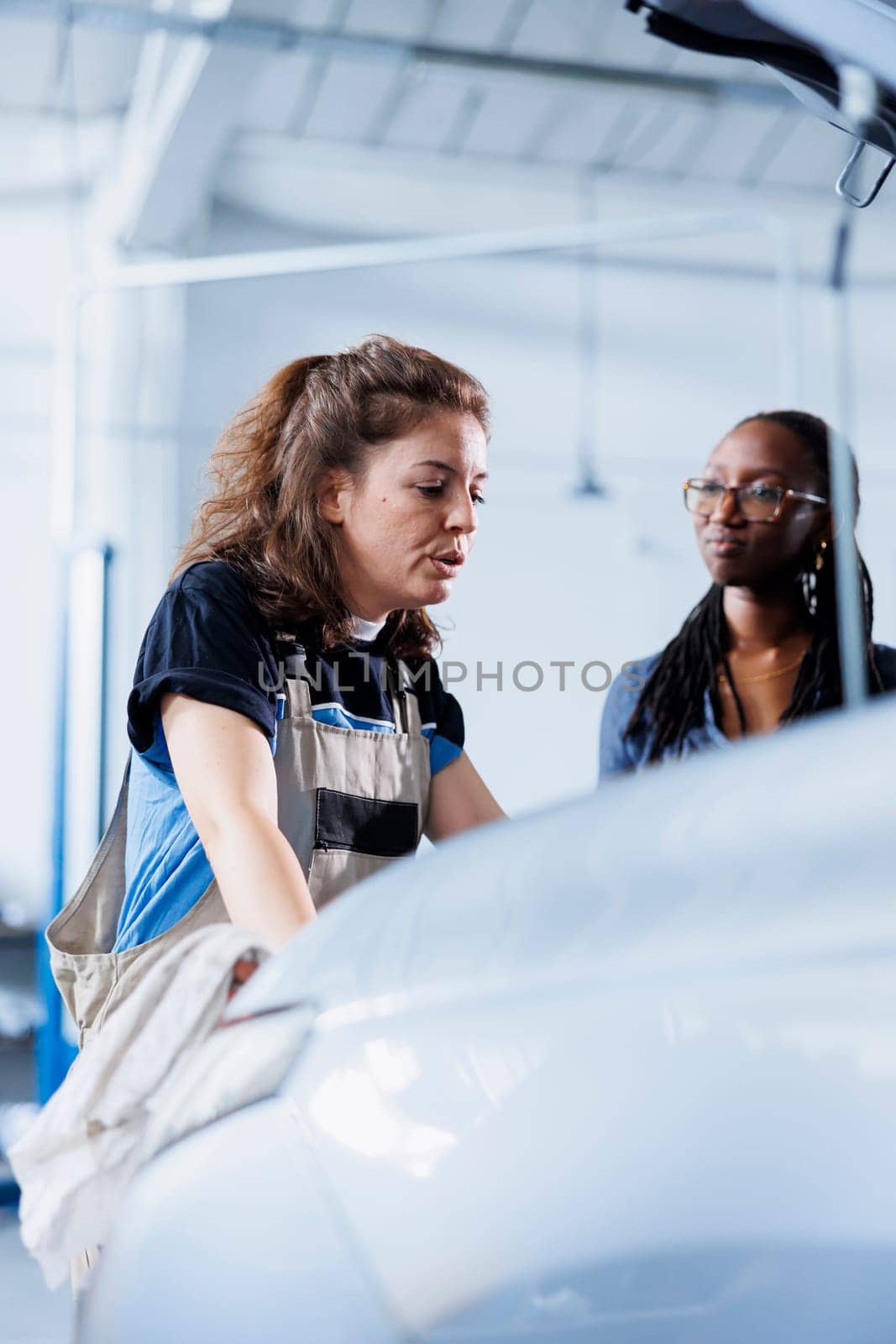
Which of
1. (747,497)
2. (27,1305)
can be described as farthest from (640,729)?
(27,1305)

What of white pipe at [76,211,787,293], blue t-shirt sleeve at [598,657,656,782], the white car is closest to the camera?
the white car

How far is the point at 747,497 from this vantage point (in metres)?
1.77

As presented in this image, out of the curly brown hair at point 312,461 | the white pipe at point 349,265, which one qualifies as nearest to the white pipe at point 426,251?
the white pipe at point 349,265

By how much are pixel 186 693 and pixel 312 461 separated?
34 centimetres

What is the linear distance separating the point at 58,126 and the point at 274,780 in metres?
3.46

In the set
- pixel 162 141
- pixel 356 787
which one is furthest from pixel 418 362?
pixel 162 141

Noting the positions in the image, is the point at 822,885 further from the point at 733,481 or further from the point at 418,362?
the point at 733,481

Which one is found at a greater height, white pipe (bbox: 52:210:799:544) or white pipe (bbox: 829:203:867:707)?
white pipe (bbox: 52:210:799:544)

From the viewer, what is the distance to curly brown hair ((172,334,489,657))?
4.00ft

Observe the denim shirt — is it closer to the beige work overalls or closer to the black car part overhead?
the beige work overalls

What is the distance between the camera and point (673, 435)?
420cm

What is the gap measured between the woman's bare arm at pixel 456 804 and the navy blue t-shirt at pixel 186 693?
0.34 feet

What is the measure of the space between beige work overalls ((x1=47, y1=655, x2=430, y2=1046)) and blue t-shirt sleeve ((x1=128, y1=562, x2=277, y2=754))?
6 centimetres

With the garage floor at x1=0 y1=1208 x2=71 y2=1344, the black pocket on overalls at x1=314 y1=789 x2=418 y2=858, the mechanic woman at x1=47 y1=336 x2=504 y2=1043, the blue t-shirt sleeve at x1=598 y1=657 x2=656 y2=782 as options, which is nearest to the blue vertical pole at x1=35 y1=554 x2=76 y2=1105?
the garage floor at x1=0 y1=1208 x2=71 y2=1344
